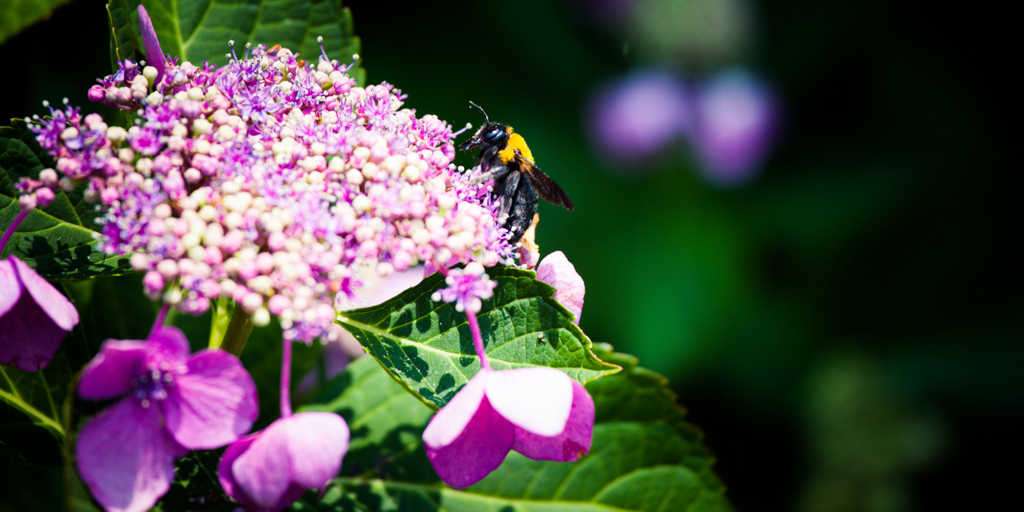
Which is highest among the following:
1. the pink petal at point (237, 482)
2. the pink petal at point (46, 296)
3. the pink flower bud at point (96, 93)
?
the pink flower bud at point (96, 93)

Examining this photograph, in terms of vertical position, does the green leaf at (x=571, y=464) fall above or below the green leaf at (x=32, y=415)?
below

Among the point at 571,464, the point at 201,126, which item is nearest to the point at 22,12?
the point at 201,126

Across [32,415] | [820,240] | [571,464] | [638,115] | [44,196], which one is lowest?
[820,240]

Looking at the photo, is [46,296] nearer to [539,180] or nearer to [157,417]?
[157,417]

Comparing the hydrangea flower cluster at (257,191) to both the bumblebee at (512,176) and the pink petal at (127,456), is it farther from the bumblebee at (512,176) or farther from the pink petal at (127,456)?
the bumblebee at (512,176)

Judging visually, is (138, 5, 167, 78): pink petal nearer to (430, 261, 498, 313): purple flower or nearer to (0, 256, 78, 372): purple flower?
(0, 256, 78, 372): purple flower

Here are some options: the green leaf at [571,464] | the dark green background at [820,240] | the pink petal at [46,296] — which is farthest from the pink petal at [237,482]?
the dark green background at [820,240]

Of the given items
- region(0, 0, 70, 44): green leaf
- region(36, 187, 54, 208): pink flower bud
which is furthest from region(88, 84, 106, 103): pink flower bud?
region(0, 0, 70, 44): green leaf
